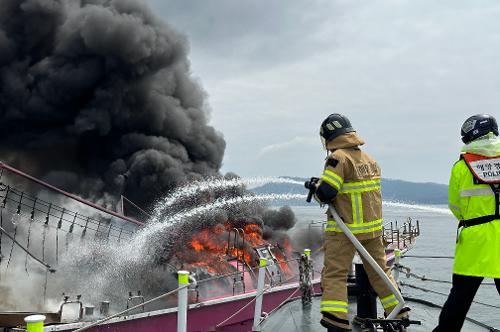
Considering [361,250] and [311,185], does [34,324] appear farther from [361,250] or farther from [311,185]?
[361,250]

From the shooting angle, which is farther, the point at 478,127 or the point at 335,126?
the point at 335,126

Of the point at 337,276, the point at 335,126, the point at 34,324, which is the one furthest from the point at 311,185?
the point at 34,324

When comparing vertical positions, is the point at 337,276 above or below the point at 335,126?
below

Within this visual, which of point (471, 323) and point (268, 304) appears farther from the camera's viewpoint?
point (268, 304)

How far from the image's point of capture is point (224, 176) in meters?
29.6

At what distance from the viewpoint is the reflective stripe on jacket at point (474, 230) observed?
375 cm

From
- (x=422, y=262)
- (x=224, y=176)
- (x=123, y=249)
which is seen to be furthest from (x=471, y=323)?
(x=422, y=262)

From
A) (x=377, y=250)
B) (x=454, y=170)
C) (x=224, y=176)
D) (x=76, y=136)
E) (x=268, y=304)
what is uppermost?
(x=76, y=136)

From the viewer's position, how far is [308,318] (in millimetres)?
5691

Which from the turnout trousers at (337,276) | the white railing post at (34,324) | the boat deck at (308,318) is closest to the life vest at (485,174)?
the turnout trousers at (337,276)

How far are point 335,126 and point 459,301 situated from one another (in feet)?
6.09

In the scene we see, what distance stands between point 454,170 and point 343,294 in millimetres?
1479

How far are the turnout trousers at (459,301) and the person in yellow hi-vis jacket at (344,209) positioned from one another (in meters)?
0.58

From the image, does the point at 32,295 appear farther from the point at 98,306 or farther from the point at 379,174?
the point at 379,174
